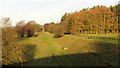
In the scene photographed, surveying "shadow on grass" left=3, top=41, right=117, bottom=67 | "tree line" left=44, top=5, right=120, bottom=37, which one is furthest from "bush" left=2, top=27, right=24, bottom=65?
"tree line" left=44, top=5, right=120, bottom=37

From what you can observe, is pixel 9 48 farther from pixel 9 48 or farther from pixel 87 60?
pixel 87 60

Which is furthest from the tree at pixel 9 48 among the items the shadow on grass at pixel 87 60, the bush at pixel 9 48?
the shadow on grass at pixel 87 60

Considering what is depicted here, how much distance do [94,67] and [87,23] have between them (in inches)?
1846

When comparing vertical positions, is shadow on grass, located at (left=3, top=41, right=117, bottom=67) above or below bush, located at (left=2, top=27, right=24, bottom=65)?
below

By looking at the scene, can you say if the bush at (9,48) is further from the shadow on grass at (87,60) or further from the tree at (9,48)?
the shadow on grass at (87,60)

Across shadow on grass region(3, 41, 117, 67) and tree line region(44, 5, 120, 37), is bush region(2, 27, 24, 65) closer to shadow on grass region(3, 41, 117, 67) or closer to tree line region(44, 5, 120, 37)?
shadow on grass region(3, 41, 117, 67)

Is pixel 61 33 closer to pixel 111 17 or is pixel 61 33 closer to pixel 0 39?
pixel 111 17

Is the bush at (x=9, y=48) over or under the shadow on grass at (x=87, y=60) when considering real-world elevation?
over

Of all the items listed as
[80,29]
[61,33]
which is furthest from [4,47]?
[80,29]

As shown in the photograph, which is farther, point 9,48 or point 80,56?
point 80,56

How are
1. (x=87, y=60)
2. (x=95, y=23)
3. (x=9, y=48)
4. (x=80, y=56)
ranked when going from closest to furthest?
(x=9, y=48) < (x=87, y=60) < (x=80, y=56) < (x=95, y=23)

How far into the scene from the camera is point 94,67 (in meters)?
14.7

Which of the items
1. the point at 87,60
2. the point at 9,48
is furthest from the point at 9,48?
the point at 87,60

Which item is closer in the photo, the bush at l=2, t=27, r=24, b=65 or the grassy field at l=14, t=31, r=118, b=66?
the bush at l=2, t=27, r=24, b=65
